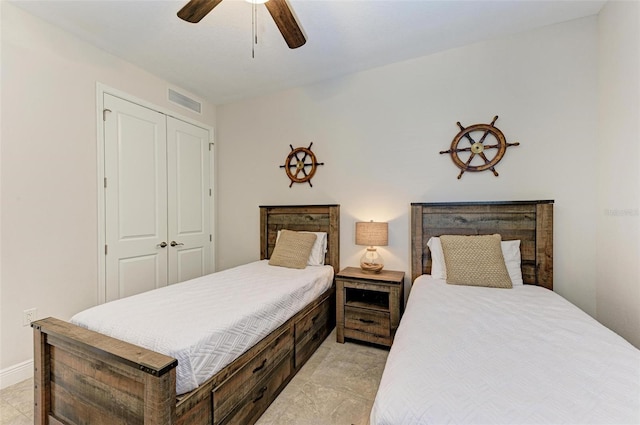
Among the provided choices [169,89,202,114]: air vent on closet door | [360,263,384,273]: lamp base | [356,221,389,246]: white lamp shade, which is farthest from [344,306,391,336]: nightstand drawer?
[169,89,202,114]: air vent on closet door

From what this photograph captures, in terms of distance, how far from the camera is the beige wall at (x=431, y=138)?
221 centimetres

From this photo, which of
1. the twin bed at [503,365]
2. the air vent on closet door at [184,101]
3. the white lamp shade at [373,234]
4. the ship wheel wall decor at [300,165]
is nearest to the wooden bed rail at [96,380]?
the twin bed at [503,365]

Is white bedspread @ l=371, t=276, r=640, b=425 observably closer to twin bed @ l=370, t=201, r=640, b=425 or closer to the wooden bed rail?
twin bed @ l=370, t=201, r=640, b=425

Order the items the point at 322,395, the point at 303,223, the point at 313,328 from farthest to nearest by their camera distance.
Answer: the point at 303,223, the point at 313,328, the point at 322,395

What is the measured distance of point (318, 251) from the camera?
2941 millimetres

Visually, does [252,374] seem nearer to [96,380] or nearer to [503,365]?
[96,380]

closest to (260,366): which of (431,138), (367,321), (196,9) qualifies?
(367,321)

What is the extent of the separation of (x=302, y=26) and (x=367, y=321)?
2620 mm

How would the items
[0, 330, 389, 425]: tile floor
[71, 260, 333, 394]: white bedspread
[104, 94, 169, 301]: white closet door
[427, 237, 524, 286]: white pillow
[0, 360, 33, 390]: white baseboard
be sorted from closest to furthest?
[71, 260, 333, 394]: white bedspread → [0, 330, 389, 425]: tile floor → [0, 360, 33, 390]: white baseboard → [427, 237, 524, 286]: white pillow → [104, 94, 169, 301]: white closet door

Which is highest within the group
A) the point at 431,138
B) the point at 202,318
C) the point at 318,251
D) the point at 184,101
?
the point at 184,101

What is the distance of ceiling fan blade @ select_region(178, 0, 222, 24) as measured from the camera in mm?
1525

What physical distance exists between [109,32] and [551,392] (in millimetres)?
3607

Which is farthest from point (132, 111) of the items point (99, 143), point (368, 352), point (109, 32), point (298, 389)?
point (368, 352)

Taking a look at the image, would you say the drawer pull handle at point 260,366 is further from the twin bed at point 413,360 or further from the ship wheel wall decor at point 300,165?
the ship wheel wall decor at point 300,165
